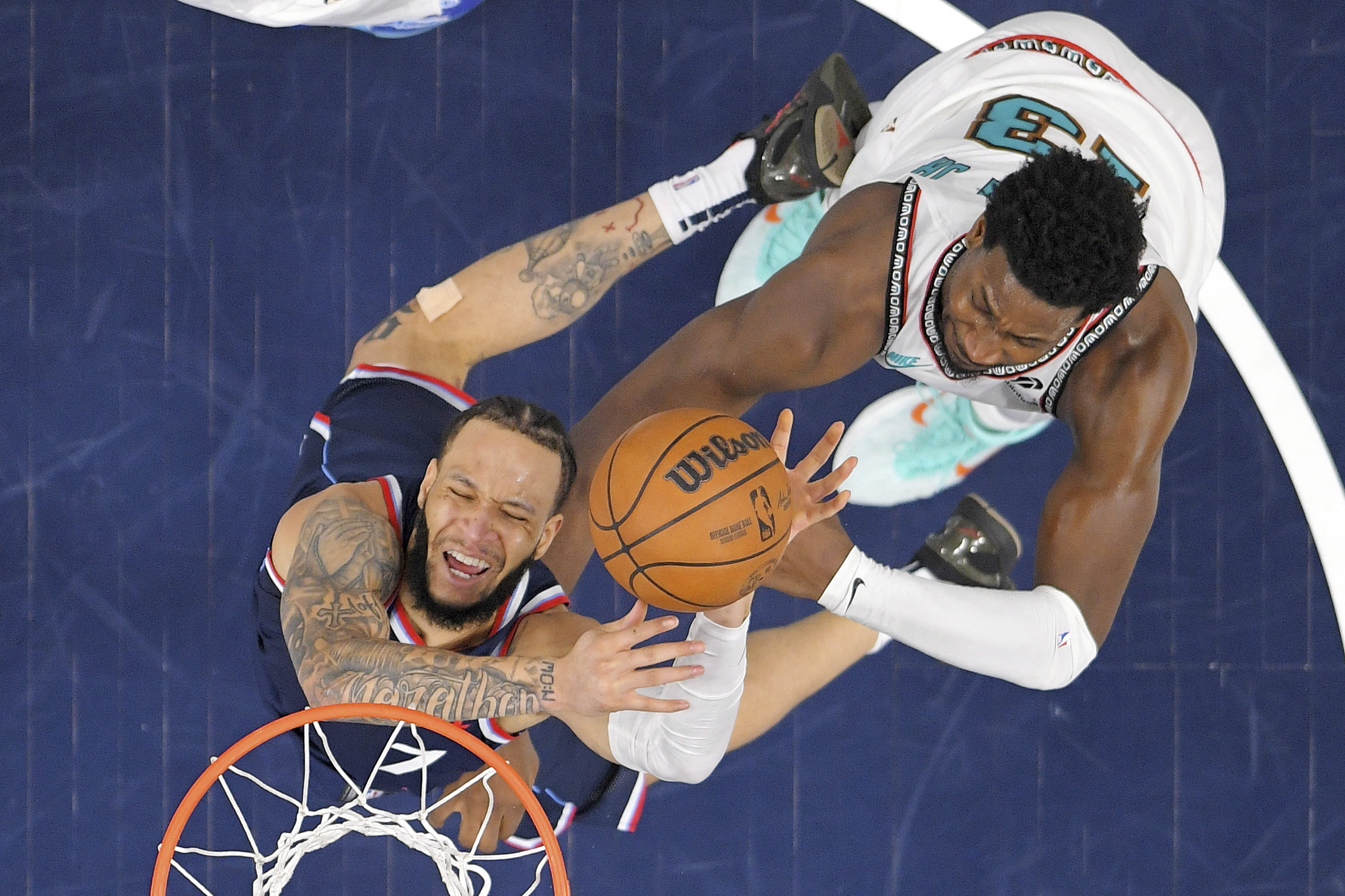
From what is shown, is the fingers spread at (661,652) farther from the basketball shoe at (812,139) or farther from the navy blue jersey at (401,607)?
the basketball shoe at (812,139)

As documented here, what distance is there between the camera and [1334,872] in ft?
13.6

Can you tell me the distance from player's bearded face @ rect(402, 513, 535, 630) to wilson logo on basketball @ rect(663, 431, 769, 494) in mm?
767

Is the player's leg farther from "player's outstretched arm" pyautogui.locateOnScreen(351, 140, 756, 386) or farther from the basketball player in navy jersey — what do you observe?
"player's outstretched arm" pyautogui.locateOnScreen(351, 140, 756, 386)

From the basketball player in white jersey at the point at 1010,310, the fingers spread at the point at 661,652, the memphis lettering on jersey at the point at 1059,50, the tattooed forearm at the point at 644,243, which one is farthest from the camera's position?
the tattooed forearm at the point at 644,243

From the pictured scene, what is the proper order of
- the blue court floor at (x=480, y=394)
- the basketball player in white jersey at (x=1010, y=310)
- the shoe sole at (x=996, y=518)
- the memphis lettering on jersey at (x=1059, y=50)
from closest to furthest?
the basketball player in white jersey at (x=1010, y=310) < the memphis lettering on jersey at (x=1059, y=50) < the shoe sole at (x=996, y=518) < the blue court floor at (x=480, y=394)

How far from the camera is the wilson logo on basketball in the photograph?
2.38 metres

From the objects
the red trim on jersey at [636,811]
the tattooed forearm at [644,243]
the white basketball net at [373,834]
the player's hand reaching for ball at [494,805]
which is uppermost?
the tattooed forearm at [644,243]

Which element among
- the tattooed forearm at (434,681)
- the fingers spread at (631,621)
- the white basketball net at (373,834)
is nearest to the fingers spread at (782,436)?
the fingers spread at (631,621)

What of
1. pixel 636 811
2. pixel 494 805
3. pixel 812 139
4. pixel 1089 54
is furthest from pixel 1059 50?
pixel 494 805

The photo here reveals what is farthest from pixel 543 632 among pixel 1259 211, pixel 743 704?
pixel 1259 211

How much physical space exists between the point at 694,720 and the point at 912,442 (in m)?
1.63

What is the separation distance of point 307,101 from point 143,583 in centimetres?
182

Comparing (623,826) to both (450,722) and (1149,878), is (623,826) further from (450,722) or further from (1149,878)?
(1149,878)

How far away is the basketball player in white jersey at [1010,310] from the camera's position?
260 cm
